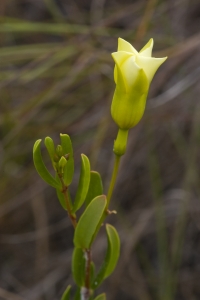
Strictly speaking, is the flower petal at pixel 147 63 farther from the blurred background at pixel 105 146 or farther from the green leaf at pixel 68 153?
the blurred background at pixel 105 146

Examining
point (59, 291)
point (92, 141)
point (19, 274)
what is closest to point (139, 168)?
point (92, 141)

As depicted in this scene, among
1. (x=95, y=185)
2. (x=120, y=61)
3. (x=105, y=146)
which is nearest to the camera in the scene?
(x=120, y=61)

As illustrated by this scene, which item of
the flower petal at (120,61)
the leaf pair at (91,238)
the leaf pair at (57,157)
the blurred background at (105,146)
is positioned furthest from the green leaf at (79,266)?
the blurred background at (105,146)

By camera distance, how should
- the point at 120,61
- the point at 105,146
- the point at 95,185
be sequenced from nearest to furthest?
the point at 120,61 → the point at 95,185 → the point at 105,146

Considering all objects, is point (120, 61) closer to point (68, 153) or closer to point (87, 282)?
point (68, 153)

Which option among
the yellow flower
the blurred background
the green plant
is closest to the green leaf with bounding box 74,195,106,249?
Answer: the green plant

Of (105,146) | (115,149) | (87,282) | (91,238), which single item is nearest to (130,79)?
(115,149)

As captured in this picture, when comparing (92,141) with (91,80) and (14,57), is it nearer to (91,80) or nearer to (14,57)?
(91,80)
